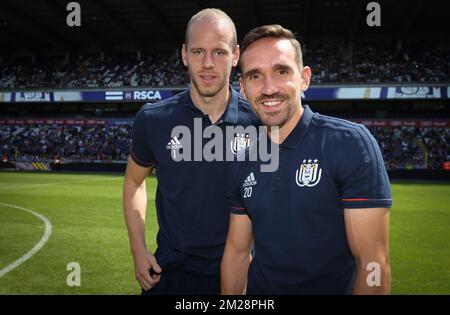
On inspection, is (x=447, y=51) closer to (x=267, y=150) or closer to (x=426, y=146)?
Result: (x=426, y=146)

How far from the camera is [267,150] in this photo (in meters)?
2.31

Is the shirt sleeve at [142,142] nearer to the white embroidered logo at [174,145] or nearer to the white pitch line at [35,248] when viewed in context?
the white embroidered logo at [174,145]

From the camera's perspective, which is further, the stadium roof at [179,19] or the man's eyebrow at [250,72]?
the stadium roof at [179,19]

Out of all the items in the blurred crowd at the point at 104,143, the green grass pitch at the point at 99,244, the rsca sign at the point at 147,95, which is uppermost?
the rsca sign at the point at 147,95

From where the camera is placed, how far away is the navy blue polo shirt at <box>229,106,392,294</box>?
194cm

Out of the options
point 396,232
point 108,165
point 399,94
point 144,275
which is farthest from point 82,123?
point 144,275

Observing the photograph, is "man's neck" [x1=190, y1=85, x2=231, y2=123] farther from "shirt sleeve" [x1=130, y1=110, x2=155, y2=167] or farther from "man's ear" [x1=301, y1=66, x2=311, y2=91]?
"man's ear" [x1=301, y1=66, x2=311, y2=91]

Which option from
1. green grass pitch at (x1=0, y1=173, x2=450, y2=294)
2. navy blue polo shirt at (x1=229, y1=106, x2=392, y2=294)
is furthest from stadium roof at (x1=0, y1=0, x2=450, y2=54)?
navy blue polo shirt at (x1=229, y1=106, x2=392, y2=294)

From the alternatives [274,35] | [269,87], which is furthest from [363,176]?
[274,35]

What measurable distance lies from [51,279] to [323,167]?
4.89 metres

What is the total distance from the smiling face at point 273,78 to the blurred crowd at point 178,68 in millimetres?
31313

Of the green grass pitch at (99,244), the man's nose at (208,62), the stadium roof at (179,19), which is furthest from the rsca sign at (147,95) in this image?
the man's nose at (208,62)

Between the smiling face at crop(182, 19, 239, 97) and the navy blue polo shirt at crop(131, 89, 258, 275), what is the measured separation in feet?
0.81

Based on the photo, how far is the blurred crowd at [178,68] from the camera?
32.4 meters
